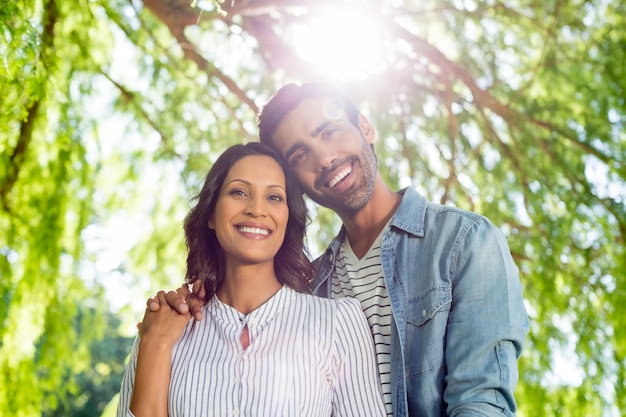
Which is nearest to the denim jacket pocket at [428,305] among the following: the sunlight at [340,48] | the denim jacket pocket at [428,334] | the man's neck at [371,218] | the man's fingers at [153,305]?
the denim jacket pocket at [428,334]

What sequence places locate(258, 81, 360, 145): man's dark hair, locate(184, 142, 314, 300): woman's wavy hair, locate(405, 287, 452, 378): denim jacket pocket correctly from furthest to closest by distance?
1. locate(258, 81, 360, 145): man's dark hair
2. locate(184, 142, 314, 300): woman's wavy hair
3. locate(405, 287, 452, 378): denim jacket pocket

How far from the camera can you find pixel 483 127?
3.96 meters

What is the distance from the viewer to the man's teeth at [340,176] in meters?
2.24

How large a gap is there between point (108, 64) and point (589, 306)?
2.71m

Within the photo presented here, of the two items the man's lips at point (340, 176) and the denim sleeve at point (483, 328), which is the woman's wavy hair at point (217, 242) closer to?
the man's lips at point (340, 176)

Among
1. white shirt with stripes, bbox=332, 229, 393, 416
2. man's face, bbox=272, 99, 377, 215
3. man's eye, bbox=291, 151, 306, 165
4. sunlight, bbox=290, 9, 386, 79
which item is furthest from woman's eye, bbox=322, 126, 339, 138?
sunlight, bbox=290, 9, 386, 79

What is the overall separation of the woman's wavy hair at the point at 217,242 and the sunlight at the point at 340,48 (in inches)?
66.3

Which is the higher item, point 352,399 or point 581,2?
point 581,2

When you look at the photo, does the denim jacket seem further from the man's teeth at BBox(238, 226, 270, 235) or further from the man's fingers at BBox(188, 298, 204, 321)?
the man's fingers at BBox(188, 298, 204, 321)

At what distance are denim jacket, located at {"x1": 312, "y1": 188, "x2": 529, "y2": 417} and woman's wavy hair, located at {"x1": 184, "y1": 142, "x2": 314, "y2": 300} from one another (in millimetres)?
314

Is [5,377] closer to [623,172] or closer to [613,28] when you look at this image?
[623,172]

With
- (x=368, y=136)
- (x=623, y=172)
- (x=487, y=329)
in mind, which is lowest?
(x=487, y=329)

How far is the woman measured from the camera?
177cm

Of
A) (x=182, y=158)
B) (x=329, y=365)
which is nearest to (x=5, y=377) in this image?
(x=182, y=158)
